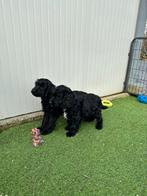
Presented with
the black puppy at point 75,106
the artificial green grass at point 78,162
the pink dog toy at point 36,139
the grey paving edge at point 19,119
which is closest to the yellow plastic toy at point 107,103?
the artificial green grass at point 78,162

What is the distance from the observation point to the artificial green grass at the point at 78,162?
1831 mm

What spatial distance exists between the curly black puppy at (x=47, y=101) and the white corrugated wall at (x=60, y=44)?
0.44m

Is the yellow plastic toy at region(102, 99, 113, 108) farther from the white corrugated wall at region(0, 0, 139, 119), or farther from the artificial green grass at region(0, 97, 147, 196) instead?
the artificial green grass at region(0, 97, 147, 196)

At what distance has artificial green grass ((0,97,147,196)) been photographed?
1.83m

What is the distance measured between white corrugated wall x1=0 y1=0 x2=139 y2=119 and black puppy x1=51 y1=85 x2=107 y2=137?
0.66 metres

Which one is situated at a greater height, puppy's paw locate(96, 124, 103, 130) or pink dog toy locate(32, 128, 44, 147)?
pink dog toy locate(32, 128, 44, 147)

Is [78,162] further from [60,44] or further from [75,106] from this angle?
[60,44]

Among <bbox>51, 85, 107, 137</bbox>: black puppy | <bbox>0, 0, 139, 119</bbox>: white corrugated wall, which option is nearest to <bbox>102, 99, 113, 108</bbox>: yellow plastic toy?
<bbox>0, 0, 139, 119</bbox>: white corrugated wall

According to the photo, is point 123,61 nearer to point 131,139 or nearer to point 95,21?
point 95,21

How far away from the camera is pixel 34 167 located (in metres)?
2.07

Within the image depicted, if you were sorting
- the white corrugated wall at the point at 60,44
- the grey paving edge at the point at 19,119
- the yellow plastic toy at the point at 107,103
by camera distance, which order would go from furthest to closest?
1. the yellow plastic toy at the point at 107,103
2. the grey paving edge at the point at 19,119
3. the white corrugated wall at the point at 60,44

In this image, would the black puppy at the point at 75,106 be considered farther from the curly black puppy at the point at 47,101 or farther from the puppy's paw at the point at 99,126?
the curly black puppy at the point at 47,101

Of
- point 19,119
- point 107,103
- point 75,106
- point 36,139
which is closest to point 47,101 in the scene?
point 75,106

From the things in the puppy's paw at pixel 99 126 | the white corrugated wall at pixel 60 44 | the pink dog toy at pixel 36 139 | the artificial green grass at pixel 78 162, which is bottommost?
the artificial green grass at pixel 78 162
